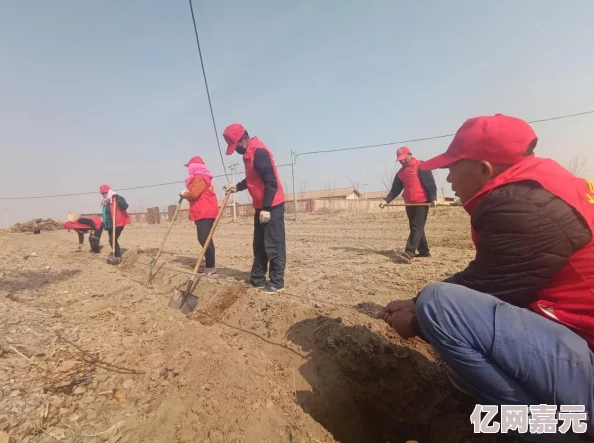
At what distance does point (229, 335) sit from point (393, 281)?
7.87ft

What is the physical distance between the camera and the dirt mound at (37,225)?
22062 mm

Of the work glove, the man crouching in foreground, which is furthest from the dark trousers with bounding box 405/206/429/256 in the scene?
the man crouching in foreground

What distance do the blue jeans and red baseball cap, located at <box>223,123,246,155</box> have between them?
3.14 metres

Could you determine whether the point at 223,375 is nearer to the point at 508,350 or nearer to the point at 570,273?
the point at 508,350

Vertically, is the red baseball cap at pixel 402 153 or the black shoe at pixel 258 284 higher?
the red baseball cap at pixel 402 153

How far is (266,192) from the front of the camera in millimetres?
4148

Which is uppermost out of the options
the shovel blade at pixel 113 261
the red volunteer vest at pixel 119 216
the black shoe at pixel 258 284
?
the red volunteer vest at pixel 119 216

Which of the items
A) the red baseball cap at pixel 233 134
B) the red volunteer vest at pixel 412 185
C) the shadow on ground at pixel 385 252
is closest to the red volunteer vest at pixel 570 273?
the red baseball cap at pixel 233 134

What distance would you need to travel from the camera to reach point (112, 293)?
4668 mm

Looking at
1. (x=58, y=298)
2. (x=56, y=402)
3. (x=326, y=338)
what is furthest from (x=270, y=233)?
(x=58, y=298)

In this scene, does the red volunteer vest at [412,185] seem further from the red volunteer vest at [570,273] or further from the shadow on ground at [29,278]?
the shadow on ground at [29,278]

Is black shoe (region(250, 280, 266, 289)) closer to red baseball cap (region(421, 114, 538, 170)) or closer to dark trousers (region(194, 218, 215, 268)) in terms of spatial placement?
dark trousers (region(194, 218, 215, 268))

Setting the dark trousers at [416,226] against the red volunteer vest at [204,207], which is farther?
the dark trousers at [416,226]

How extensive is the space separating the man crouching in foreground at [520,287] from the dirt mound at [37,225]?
25847 millimetres
